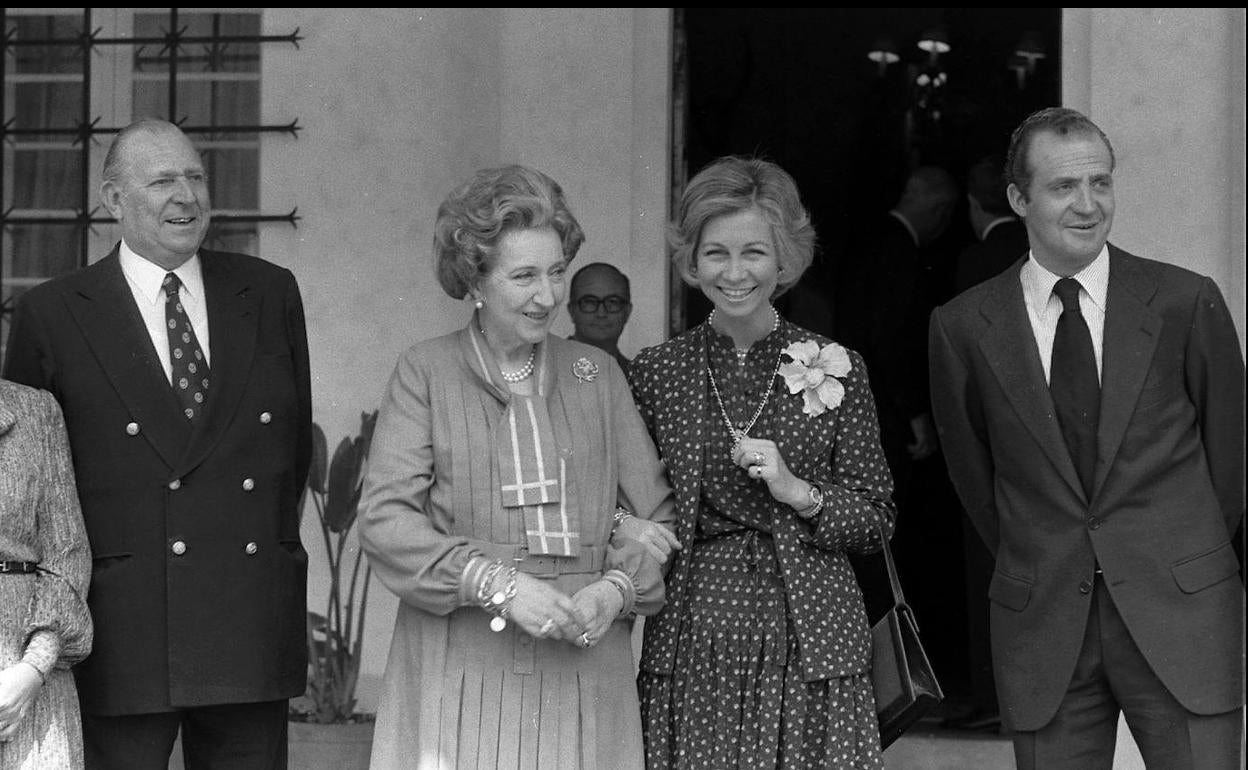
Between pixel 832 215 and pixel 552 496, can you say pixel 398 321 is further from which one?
pixel 552 496

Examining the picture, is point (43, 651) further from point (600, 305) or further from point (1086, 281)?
point (600, 305)

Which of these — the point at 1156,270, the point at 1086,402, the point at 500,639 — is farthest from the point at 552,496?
the point at 1156,270

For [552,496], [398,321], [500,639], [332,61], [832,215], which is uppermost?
[332,61]

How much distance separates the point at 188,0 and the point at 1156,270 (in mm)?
3511

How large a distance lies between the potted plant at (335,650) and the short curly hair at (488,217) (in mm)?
2184

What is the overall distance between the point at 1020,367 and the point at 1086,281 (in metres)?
0.25

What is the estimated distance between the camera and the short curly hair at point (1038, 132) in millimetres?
3861

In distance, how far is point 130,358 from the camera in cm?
369

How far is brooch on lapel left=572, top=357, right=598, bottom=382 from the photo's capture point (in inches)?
147

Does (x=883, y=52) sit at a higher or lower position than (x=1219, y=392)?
higher

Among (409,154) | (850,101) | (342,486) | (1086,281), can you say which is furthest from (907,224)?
(1086,281)

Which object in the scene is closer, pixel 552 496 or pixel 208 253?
pixel 552 496

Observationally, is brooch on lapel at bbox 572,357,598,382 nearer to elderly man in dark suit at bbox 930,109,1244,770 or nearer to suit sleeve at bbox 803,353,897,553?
suit sleeve at bbox 803,353,897,553

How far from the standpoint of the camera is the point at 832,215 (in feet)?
22.1
